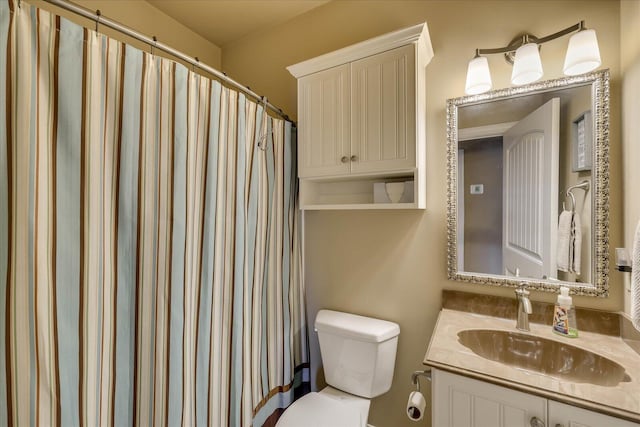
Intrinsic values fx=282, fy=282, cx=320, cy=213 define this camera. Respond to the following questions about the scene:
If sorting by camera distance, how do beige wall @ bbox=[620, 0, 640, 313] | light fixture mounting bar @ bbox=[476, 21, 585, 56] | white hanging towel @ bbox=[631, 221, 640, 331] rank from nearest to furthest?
white hanging towel @ bbox=[631, 221, 640, 331]
beige wall @ bbox=[620, 0, 640, 313]
light fixture mounting bar @ bbox=[476, 21, 585, 56]

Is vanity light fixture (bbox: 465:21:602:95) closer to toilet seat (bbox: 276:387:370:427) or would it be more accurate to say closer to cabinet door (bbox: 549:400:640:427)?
cabinet door (bbox: 549:400:640:427)

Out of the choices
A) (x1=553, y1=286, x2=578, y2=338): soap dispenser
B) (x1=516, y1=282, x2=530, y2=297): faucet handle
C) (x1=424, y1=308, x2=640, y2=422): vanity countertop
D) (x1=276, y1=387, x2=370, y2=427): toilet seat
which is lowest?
(x1=276, y1=387, x2=370, y2=427): toilet seat

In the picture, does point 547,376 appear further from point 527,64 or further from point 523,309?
point 527,64

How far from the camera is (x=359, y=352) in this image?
1420mm

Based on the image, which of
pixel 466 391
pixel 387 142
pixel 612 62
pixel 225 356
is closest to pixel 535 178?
pixel 612 62

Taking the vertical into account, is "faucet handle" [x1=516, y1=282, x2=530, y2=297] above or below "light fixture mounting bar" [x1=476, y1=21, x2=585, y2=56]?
below

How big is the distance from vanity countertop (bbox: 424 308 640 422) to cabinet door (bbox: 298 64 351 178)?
88cm

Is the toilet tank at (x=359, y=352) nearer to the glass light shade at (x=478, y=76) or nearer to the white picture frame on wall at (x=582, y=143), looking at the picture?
the white picture frame on wall at (x=582, y=143)

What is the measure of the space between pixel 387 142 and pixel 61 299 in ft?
4.31

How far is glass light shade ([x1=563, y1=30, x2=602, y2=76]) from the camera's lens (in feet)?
3.38

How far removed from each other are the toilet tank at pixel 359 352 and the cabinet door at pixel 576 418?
2.28ft

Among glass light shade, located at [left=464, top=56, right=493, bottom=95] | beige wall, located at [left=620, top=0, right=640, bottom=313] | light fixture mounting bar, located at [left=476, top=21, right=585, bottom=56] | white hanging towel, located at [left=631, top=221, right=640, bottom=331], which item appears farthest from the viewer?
glass light shade, located at [left=464, top=56, right=493, bottom=95]

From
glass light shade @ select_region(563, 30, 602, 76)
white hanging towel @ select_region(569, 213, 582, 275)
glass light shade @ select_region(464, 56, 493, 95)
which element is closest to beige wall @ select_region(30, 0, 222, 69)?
glass light shade @ select_region(464, 56, 493, 95)

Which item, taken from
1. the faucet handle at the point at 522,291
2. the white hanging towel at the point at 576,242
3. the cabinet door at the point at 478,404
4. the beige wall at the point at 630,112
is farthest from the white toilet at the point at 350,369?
the beige wall at the point at 630,112
